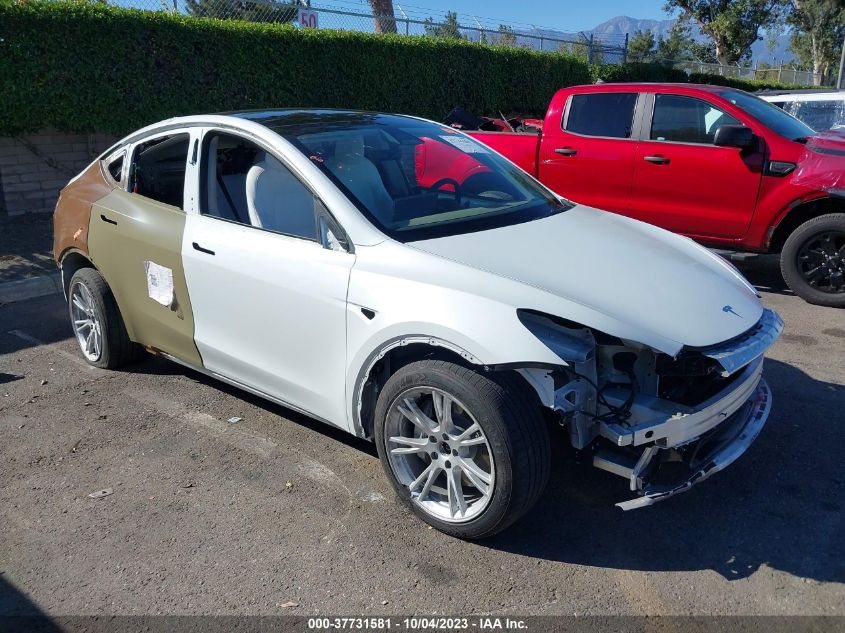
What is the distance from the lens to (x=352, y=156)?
3.89 meters

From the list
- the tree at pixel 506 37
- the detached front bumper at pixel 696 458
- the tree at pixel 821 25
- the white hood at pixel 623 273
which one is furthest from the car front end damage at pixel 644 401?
the tree at pixel 821 25

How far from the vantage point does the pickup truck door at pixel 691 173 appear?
21.5ft

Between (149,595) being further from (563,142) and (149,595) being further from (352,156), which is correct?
(563,142)

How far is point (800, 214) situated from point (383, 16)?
9615 mm

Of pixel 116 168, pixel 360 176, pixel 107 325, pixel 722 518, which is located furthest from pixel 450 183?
pixel 107 325

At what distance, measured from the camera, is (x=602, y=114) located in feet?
24.4

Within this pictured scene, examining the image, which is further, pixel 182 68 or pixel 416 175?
pixel 182 68

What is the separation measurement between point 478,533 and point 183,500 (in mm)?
1458

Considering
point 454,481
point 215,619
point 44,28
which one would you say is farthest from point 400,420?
point 44,28

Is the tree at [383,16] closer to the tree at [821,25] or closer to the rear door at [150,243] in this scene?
the rear door at [150,243]

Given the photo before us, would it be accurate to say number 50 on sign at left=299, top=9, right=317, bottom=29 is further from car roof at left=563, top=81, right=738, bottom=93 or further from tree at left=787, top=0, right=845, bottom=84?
tree at left=787, top=0, right=845, bottom=84

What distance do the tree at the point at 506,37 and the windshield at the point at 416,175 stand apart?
543 inches

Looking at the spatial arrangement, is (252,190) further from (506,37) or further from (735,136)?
(506,37)

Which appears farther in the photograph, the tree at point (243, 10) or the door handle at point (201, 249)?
the tree at point (243, 10)
